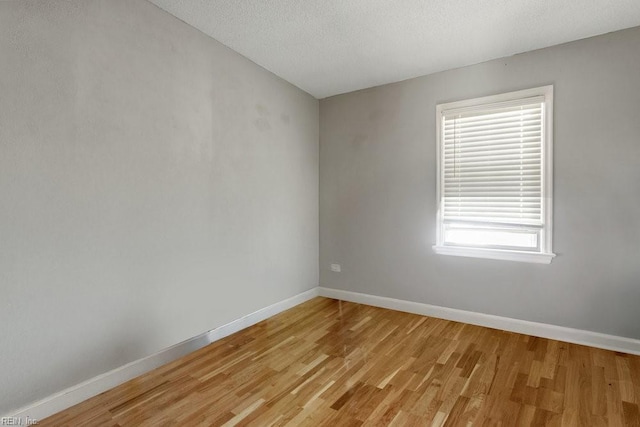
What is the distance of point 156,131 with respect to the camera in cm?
241

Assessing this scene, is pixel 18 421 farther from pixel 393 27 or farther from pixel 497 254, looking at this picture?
pixel 497 254

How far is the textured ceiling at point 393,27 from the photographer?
92.2 inches

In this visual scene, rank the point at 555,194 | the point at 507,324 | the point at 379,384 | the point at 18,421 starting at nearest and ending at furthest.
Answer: the point at 18,421 → the point at 379,384 → the point at 555,194 → the point at 507,324

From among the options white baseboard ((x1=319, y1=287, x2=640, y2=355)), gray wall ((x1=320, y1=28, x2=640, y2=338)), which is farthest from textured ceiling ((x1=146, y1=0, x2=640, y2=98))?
white baseboard ((x1=319, y1=287, x2=640, y2=355))

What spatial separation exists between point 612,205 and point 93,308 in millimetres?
4080

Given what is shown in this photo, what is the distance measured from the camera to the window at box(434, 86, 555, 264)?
2.94m

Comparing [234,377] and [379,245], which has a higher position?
[379,245]

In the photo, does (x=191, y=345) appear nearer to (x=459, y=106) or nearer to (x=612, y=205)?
(x=459, y=106)

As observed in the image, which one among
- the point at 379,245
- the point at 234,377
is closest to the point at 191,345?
the point at 234,377

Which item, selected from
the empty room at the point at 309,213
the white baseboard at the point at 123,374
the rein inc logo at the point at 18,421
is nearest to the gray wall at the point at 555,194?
the empty room at the point at 309,213

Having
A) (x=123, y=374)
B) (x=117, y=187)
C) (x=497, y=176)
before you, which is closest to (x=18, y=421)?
(x=123, y=374)

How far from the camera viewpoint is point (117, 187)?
2.17 metres

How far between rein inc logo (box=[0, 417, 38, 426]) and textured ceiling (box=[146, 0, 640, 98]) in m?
2.80

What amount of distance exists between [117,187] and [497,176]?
11.0ft
